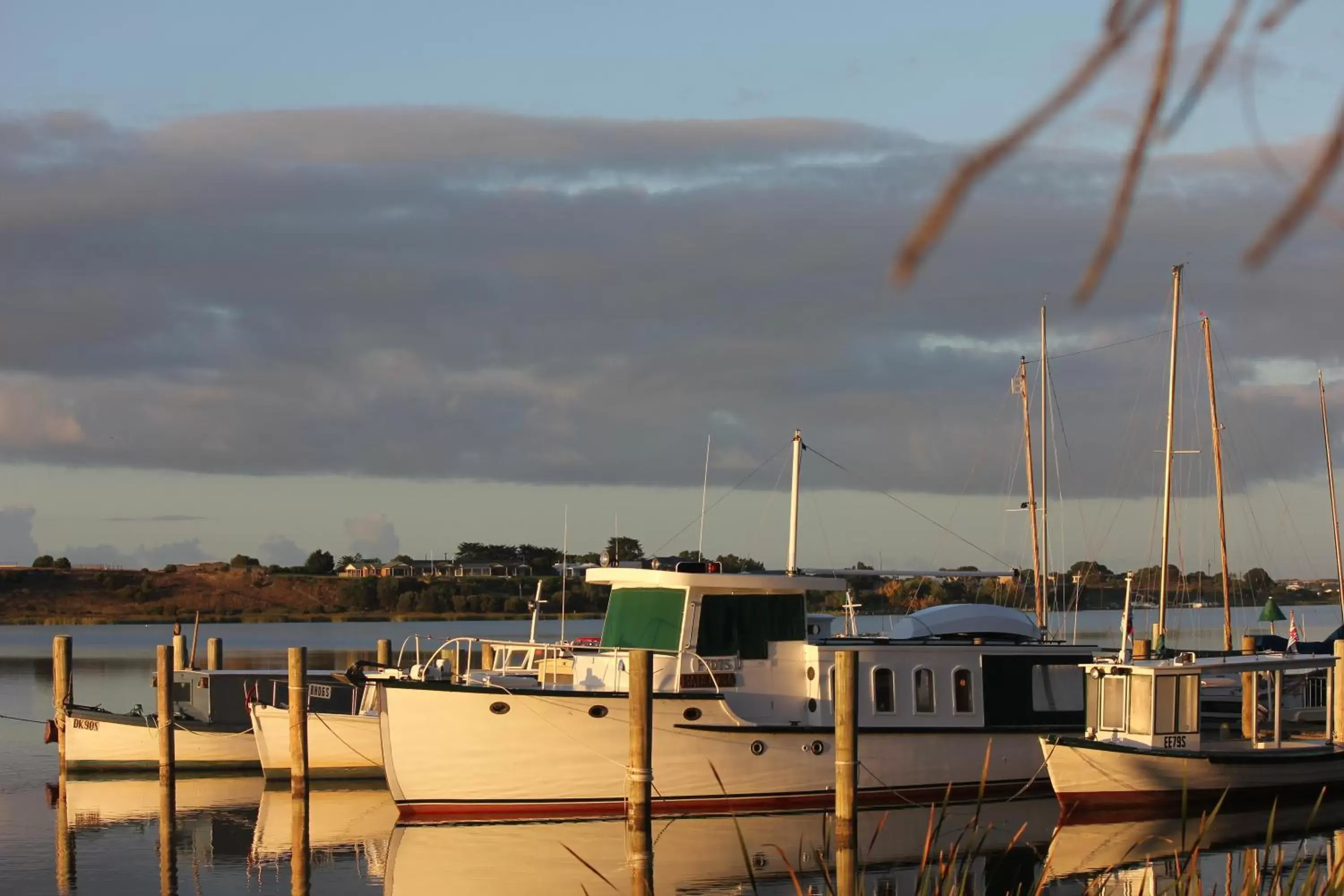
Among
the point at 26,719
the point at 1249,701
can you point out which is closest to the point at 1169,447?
the point at 1249,701

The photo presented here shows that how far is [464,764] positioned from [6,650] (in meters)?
68.2

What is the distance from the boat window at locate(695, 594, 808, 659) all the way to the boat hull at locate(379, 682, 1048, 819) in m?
1.08

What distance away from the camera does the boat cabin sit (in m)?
24.3

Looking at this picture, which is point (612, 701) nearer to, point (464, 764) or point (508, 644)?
point (464, 764)

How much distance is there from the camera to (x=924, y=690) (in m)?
24.4

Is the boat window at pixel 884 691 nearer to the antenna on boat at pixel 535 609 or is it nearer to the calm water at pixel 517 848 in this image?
the calm water at pixel 517 848

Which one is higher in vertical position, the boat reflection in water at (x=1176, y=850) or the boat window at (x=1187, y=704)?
the boat window at (x=1187, y=704)

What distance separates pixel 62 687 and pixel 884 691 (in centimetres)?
1531

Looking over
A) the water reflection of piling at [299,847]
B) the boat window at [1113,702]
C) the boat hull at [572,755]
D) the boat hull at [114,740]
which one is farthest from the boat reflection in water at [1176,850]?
the boat hull at [114,740]

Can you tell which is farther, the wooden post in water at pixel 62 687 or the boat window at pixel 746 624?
the wooden post in water at pixel 62 687

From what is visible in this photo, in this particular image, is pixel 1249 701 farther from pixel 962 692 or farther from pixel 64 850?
pixel 64 850

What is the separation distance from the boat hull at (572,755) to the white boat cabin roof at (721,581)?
1.78 m

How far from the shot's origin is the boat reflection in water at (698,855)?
20.3 m

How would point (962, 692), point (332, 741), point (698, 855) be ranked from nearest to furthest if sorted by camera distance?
point (698, 855), point (962, 692), point (332, 741)
